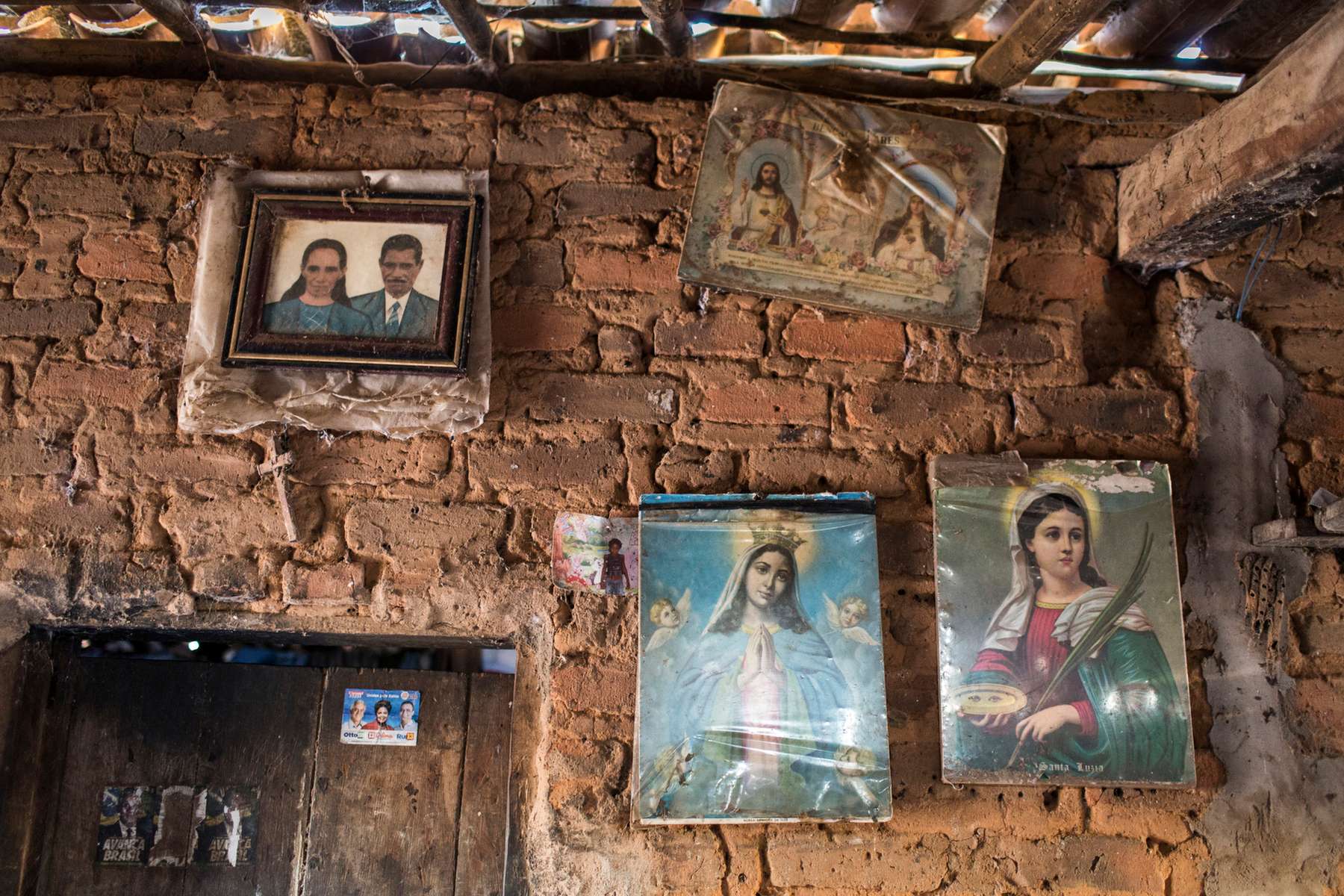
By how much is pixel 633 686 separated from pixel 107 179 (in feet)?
5.81

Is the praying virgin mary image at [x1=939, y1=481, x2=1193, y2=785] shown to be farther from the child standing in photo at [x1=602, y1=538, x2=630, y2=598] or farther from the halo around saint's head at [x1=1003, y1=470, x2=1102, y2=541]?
the child standing in photo at [x1=602, y1=538, x2=630, y2=598]

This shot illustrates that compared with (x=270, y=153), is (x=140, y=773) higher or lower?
lower

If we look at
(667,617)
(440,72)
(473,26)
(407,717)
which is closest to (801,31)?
(473,26)

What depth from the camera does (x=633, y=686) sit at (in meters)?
1.98

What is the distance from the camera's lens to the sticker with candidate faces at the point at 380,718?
84.0 inches

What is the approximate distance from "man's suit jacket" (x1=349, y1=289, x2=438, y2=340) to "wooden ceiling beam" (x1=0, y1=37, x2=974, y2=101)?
0.60 metres

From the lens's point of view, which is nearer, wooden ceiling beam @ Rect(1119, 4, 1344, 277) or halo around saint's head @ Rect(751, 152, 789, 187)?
wooden ceiling beam @ Rect(1119, 4, 1344, 277)

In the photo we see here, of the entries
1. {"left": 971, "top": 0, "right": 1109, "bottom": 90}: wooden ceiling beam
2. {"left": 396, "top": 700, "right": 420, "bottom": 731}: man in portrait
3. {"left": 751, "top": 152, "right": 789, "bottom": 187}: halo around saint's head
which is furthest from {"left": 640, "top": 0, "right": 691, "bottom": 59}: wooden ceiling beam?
{"left": 396, "top": 700, "right": 420, "bottom": 731}: man in portrait

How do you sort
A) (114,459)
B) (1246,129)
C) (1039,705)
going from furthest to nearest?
(114,459), (1039,705), (1246,129)

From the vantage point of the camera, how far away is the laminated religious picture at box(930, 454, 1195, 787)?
1.89 metres

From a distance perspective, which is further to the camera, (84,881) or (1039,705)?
(84,881)

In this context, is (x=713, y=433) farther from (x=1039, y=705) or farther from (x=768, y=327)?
(x=1039, y=705)

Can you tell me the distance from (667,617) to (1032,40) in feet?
4.94

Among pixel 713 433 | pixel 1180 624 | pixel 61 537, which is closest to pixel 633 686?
pixel 713 433
